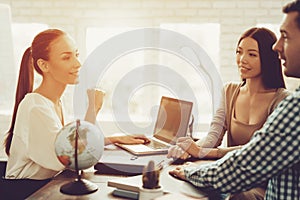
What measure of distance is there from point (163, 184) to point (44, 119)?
0.63 m

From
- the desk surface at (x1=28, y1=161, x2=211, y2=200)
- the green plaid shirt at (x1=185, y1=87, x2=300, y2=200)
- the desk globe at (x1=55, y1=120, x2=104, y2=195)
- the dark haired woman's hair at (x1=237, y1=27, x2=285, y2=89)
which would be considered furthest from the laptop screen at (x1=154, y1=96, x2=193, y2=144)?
the green plaid shirt at (x1=185, y1=87, x2=300, y2=200)

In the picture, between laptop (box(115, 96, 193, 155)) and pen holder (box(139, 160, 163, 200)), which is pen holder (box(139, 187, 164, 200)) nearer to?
pen holder (box(139, 160, 163, 200))

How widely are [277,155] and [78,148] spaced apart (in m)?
0.76

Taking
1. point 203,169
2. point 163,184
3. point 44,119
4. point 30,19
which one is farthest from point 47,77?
point 30,19

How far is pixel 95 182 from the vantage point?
6.25 ft

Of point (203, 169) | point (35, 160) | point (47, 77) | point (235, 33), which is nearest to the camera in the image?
point (203, 169)

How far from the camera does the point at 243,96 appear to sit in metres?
2.51


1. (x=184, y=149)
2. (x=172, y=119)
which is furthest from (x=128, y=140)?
(x=184, y=149)

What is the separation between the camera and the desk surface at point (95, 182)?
1713mm

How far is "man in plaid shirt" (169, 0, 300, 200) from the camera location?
134cm

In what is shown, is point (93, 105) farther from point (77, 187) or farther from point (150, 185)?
point (150, 185)

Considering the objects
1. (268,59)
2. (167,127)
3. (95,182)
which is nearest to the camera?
(95,182)

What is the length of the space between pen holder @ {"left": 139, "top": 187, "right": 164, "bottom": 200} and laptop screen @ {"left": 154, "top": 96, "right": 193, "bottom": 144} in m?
0.73

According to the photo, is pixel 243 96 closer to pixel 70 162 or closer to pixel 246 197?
pixel 246 197
